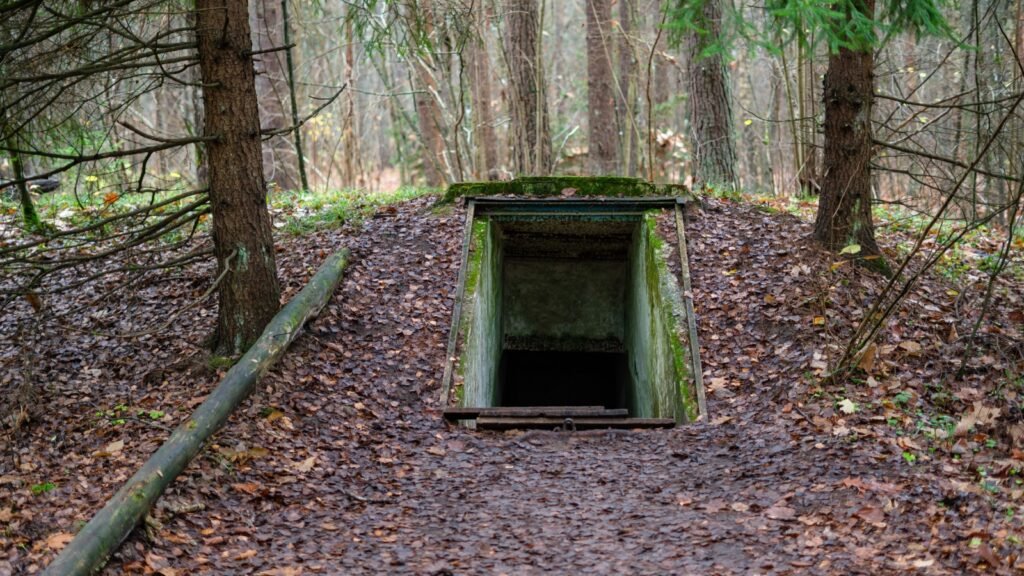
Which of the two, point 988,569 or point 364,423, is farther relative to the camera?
point 364,423

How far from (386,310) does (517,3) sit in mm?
7206

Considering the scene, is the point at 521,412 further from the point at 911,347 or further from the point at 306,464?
the point at 911,347

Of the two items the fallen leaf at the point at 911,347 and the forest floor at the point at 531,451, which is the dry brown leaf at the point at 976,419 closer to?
the forest floor at the point at 531,451

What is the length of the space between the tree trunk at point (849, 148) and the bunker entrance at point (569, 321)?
164 cm

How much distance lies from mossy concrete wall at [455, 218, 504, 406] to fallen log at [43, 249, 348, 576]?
1.39 metres

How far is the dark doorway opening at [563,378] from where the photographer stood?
11867 mm

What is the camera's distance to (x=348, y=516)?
5.32 metres

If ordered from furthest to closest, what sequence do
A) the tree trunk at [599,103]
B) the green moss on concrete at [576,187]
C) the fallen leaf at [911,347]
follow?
1. the tree trunk at [599,103]
2. the green moss on concrete at [576,187]
3. the fallen leaf at [911,347]

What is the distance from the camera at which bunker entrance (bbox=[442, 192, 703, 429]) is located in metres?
7.46

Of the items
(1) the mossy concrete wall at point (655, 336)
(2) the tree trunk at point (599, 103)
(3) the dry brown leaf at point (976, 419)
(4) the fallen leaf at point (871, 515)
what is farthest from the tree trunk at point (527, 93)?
(4) the fallen leaf at point (871, 515)

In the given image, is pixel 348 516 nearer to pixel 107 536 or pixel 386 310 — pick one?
pixel 107 536

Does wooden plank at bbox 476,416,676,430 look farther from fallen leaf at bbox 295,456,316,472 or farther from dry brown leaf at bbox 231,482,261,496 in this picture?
dry brown leaf at bbox 231,482,261,496

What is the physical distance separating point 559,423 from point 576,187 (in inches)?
148

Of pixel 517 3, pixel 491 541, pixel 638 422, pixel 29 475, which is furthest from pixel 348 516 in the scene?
pixel 517 3
